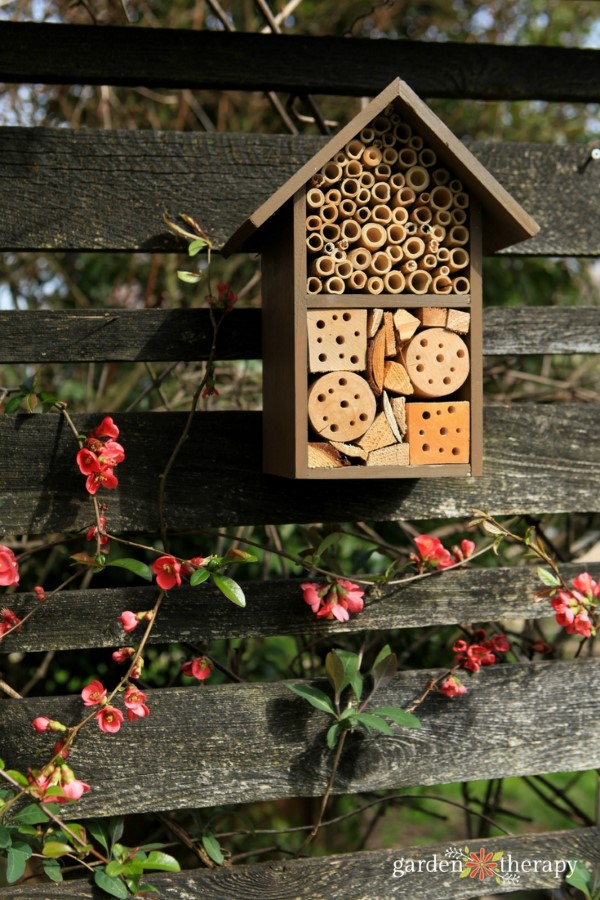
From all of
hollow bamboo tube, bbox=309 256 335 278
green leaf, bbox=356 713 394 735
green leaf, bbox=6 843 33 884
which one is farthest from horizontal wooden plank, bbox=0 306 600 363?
green leaf, bbox=6 843 33 884

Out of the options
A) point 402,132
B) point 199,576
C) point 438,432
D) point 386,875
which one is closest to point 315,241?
point 402,132

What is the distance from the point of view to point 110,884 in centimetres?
149

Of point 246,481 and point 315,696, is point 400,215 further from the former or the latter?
point 315,696

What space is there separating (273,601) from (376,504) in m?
0.26

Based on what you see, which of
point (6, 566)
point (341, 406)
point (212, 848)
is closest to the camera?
point (341, 406)

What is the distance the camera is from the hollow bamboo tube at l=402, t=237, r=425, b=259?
1.43 m

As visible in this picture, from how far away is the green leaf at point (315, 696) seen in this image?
155cm

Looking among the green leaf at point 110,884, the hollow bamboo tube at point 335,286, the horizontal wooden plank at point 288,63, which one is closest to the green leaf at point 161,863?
the green leaf at point 110,884

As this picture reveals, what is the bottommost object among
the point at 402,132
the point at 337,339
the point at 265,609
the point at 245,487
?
the point at 265,609

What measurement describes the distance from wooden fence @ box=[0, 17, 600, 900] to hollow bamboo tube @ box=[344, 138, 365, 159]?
0.97 feet

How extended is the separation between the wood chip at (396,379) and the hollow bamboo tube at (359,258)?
16 cm

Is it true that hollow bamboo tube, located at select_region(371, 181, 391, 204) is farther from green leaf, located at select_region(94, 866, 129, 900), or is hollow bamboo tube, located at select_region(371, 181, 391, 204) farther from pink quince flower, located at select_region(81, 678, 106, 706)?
green leaf, located at select_region(94, 866, 129, 900)

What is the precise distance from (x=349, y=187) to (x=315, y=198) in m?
0.06

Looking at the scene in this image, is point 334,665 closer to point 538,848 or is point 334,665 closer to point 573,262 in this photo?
point 538,848
